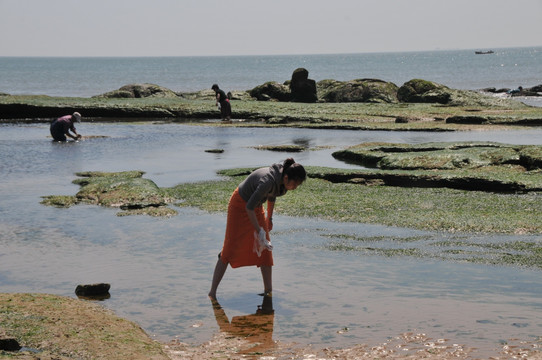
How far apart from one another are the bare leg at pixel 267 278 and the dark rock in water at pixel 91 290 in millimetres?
2013

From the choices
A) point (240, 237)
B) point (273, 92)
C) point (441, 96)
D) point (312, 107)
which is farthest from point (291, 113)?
point (240, 237)

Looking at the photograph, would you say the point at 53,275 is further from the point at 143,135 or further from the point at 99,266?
the point at 143,135

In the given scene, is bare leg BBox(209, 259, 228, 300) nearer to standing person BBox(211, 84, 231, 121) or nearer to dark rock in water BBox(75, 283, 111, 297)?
dark rock in water BBox(75, 283, 111, 297)

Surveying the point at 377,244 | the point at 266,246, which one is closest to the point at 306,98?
the point at 377,244

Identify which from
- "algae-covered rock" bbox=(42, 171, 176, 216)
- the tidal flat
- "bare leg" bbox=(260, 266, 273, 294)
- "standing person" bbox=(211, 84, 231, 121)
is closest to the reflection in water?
"bare leg" bbox=(260, 266, 273, 294)

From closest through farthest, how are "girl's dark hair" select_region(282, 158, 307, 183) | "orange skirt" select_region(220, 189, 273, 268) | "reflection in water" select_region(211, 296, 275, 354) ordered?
"reflection in water" select_region(211, 296, 275, 354) → "girl's dark hair" select_region(282, 158, 307, 183) → "orange skirt" select_region(220, 189, 273, 268)

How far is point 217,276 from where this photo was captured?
9.13m

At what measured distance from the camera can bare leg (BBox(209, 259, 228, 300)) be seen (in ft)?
29.9

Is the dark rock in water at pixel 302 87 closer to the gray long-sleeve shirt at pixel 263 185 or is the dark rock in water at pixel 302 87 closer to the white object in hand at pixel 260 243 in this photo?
the white object in hand at pixel 260 243

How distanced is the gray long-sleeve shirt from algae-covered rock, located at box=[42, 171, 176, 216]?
6336 mm

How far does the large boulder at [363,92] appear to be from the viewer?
47.1m

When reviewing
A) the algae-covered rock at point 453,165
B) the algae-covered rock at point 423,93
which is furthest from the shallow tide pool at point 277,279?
the algae-covered rock at point 423,93

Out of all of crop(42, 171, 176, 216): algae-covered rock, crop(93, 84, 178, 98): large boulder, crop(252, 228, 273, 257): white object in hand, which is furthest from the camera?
crop(93, 84, 178, 98): large boulder

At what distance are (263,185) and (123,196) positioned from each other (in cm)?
827
